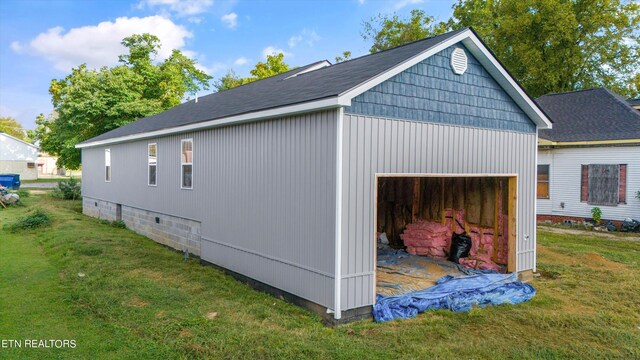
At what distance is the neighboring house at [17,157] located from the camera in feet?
126

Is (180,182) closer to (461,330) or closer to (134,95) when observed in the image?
(461,330)

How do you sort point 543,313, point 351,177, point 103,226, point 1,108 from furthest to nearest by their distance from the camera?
point 1,108
point 103,226
point 543,313
point 351,177

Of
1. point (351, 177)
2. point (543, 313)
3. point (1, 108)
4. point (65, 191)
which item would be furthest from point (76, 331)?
point (1, 108)

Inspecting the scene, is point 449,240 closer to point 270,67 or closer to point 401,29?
point 270,67

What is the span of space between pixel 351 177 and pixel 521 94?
13.6 ft

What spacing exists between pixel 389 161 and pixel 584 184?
42.6 ft

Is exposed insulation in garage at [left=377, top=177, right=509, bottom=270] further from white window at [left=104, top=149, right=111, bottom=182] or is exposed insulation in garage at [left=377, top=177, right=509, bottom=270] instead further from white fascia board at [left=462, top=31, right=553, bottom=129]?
white window at [left=104, top=149, right=111, bottom=182]

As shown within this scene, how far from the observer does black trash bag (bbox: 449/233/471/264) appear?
352 inches

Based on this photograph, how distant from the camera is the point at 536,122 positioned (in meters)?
8.27

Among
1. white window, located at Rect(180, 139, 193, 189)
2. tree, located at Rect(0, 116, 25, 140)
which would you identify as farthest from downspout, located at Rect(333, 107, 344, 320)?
tree, located at Rect(0, 116, 25, 140)

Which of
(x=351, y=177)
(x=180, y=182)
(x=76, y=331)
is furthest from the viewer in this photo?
(x=180, y=182)

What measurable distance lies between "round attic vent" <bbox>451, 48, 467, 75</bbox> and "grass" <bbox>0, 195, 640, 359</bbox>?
3934 millimetres

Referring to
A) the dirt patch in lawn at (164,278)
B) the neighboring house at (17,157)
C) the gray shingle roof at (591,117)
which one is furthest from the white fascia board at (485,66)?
the neighboring house at (17,157)

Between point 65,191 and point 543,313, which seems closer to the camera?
point 543,313
